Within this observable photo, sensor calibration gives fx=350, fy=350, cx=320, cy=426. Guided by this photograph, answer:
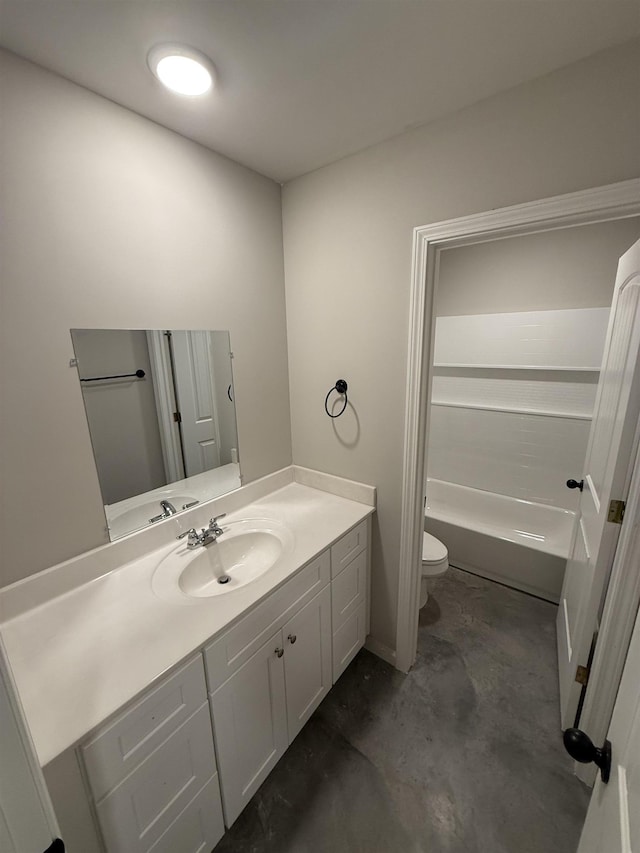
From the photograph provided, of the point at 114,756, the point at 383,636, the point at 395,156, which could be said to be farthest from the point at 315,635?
the point at 395,156

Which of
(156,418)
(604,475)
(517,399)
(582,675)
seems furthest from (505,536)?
(156,418)

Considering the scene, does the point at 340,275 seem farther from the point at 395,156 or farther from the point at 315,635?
the point at 315,635

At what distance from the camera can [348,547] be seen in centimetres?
161

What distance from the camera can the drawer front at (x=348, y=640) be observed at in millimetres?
1650

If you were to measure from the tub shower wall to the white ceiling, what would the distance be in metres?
1.73

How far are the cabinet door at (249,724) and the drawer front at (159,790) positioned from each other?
0.16 feet

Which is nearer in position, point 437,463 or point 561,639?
point 561,639

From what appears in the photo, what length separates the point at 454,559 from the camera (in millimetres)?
2680

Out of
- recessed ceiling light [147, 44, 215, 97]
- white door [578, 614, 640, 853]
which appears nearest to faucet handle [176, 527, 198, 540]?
white door [578, 614, 640, 853]

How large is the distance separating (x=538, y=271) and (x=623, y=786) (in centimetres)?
270

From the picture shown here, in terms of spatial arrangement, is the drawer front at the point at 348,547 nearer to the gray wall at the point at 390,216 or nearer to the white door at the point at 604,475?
the gray wall at the point at 390,216

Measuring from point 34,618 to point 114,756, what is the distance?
52cm

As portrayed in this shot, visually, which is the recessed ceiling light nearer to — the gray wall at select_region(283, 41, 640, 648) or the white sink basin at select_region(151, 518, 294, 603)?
the gray wall at select_region(283, 41, 640, 648)

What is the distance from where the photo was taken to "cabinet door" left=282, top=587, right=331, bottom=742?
1.33 meters
